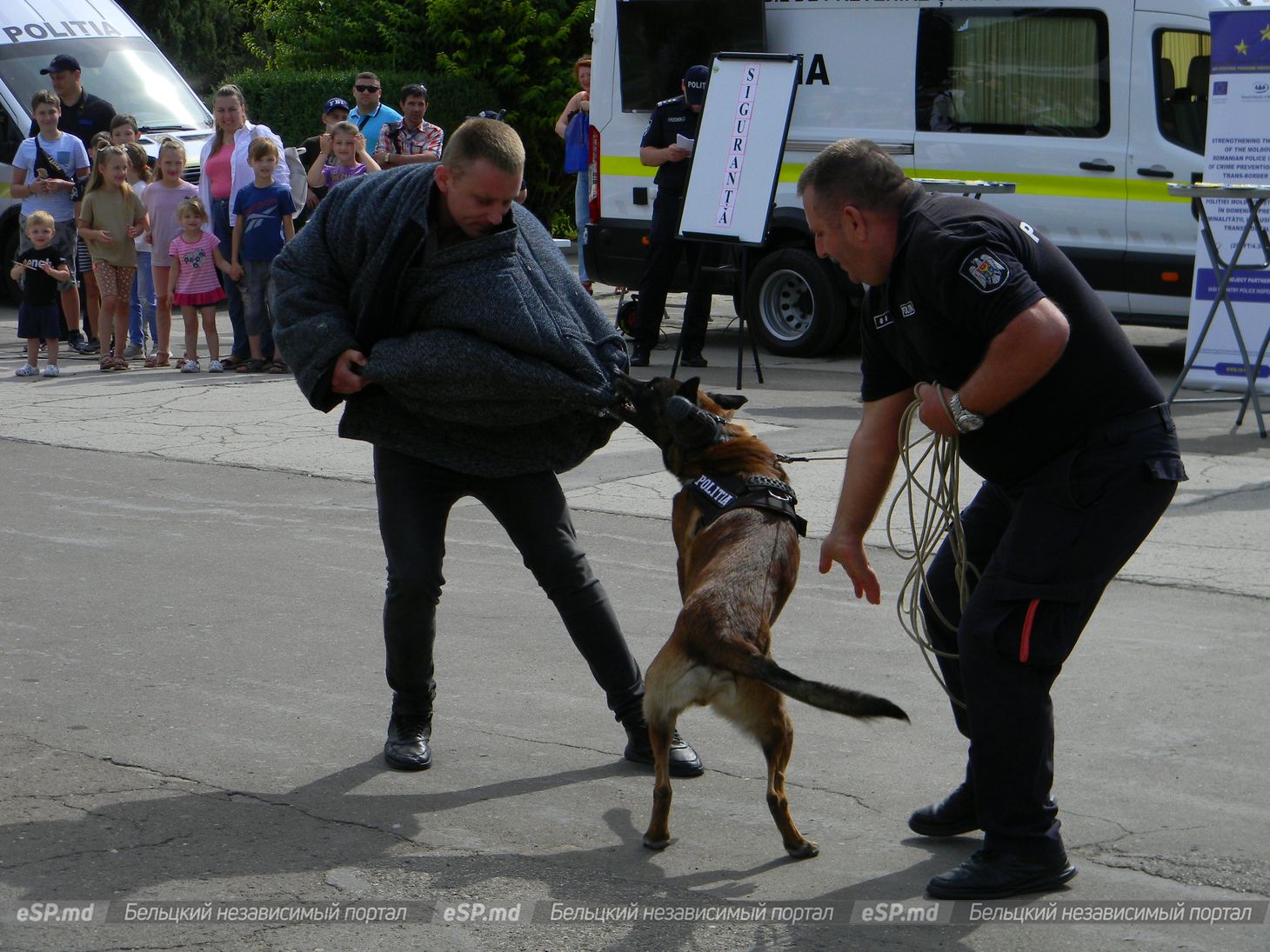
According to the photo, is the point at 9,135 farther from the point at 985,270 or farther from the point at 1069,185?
the point at 985,270

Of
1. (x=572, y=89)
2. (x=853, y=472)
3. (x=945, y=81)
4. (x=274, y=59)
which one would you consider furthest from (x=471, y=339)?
(x=274, y=59)

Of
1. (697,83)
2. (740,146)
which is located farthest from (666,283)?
(740,146)

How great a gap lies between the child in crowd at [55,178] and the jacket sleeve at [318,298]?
964 centimetres

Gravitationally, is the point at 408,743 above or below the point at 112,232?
below

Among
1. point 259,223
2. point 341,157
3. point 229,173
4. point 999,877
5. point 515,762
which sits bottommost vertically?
point 515,762

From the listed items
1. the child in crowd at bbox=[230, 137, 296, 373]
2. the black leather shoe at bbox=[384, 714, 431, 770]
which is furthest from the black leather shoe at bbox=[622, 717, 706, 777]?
the child in crowd at bbox=[230, 137, 296, 373]

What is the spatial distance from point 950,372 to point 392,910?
1739 millimetres

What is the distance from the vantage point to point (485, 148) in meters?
3.97

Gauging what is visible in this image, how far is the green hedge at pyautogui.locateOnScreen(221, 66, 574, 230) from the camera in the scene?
20812 mm

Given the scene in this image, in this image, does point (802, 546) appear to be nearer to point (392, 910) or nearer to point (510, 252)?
point (510, 252)

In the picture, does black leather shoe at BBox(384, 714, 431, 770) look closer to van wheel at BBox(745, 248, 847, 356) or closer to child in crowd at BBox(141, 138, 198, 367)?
van wheel at BBox(745, 248, 847, 356)

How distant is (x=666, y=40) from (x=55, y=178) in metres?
5.41

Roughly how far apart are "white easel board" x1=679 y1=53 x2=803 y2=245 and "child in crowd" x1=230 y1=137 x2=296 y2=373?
315 centimetres

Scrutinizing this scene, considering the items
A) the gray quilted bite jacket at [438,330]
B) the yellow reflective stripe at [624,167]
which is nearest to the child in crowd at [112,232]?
the yellow reflective stripe at [624,167]
